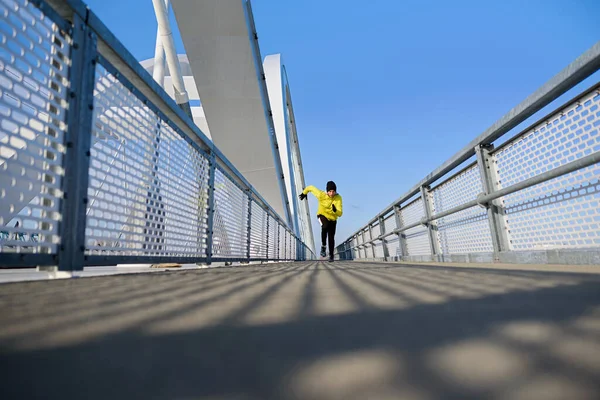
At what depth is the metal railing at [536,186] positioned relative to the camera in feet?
4.45

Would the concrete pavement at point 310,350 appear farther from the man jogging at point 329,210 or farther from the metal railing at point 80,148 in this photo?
the man jogging at point 329,210

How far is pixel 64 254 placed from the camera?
114 centimetres

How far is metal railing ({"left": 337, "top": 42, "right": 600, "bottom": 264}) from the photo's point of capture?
53.4 inches

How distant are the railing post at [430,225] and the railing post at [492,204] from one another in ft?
3.51

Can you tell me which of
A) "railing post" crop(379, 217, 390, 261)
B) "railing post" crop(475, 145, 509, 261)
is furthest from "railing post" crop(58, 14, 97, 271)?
"railing post" crop(379, 217, 390, 261)

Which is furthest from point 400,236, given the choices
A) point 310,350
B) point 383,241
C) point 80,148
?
point 310,350

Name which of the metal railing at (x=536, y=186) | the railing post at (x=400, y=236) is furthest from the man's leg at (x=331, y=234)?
the metal railing at (x=536, y=186)

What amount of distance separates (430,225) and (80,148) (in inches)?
114

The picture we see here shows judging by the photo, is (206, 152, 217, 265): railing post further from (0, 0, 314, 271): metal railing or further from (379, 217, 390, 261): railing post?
(379, 217, 390, 261): railing post

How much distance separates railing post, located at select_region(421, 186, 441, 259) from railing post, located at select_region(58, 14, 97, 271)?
9.17 ft

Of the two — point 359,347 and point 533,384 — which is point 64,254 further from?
point 533,384

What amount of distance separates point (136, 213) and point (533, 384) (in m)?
1.82

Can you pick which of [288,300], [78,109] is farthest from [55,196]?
[288,300]

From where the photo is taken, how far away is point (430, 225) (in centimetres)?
314
